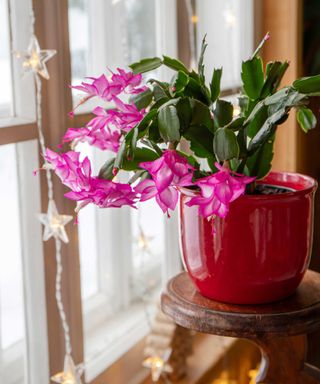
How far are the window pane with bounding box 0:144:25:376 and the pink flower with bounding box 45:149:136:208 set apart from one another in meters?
0.58

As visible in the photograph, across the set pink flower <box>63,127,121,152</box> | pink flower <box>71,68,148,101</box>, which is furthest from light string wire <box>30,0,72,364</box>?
pink flower <box>71,68,148,101</box>

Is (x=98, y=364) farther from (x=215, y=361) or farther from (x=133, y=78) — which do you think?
(x=133, y=78)

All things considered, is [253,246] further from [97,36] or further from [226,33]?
[226,33]

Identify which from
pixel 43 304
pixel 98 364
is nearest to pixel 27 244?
pixel 43 304

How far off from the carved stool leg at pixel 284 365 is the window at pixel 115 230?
22.0 inches

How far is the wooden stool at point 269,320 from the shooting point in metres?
1.10

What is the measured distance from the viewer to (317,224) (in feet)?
7.99

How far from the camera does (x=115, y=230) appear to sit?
2.02 metres

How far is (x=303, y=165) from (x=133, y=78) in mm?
1570

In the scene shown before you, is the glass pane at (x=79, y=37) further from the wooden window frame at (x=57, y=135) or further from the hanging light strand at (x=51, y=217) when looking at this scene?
the hanging light strand at (x=51, y=217)

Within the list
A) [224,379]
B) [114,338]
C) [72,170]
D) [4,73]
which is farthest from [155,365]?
[72,170]

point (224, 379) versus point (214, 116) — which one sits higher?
point (214, 116)

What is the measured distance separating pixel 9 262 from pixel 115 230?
18.6 inches

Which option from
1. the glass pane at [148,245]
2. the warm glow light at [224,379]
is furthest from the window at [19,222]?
the warm glow light at [224,379]
